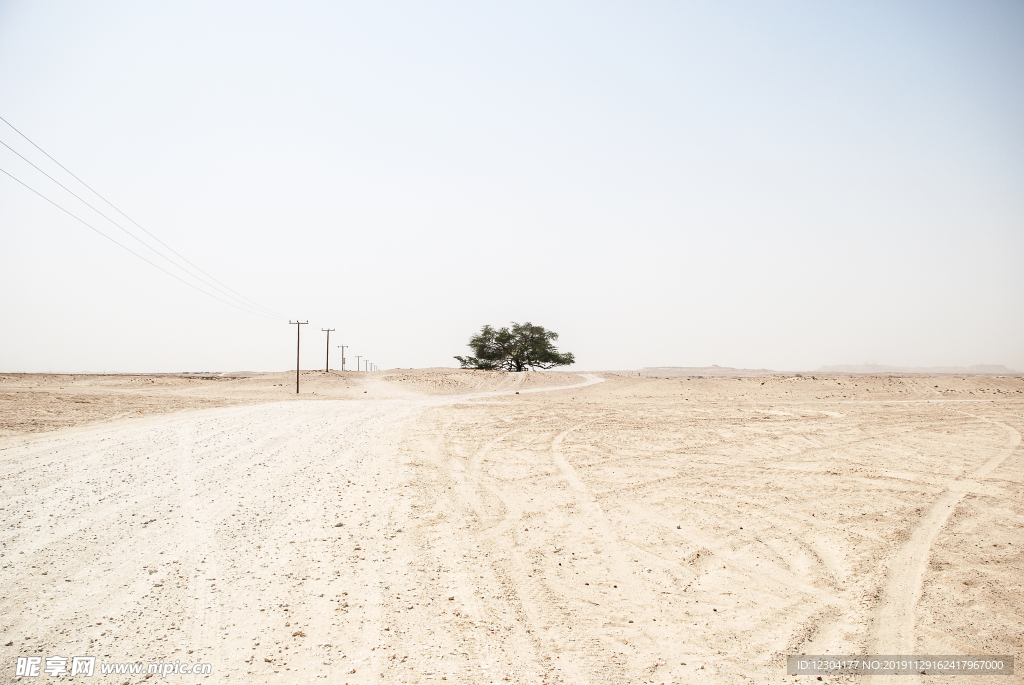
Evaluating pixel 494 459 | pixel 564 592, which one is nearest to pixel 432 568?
pixel 564 592

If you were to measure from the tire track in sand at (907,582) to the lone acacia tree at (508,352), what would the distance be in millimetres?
73441

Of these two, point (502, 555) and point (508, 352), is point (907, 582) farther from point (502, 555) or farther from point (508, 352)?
point (508, 352)

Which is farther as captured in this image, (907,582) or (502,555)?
(502,555)

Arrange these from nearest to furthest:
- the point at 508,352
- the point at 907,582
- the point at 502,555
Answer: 1. the point at 907,582
2. the point at 502,555
3. the point at 508,352

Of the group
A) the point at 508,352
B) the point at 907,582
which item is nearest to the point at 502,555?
the point at 907,582

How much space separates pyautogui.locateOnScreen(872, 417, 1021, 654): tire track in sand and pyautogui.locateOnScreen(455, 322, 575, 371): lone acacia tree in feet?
241

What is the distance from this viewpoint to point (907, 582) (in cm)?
564

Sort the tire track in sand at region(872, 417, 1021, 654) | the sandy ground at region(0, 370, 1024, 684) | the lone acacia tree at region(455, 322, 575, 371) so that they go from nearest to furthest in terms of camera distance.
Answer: the sandy ground at region(0, 370, 1024, 684) → the tire track in sand at region(872, 417, 1021, 654) → the lone acacia tree at region(455, 322, 575, 371)

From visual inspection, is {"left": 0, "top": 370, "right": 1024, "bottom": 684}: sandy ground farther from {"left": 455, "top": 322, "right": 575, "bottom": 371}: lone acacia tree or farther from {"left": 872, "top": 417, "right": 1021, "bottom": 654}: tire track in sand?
{"left": 455, "top": 322, "right": 575, "bottom": 371}: lone acacia tree

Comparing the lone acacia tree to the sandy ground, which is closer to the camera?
the sandy ground

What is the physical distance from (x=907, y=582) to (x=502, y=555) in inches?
166

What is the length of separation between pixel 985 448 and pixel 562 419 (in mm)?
11745

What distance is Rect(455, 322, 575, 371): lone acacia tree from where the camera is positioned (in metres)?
82.6

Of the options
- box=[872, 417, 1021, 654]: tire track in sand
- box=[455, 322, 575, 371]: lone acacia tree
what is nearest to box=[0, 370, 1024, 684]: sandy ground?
box=[872, 417, 1021, 654]: tire track in sand
